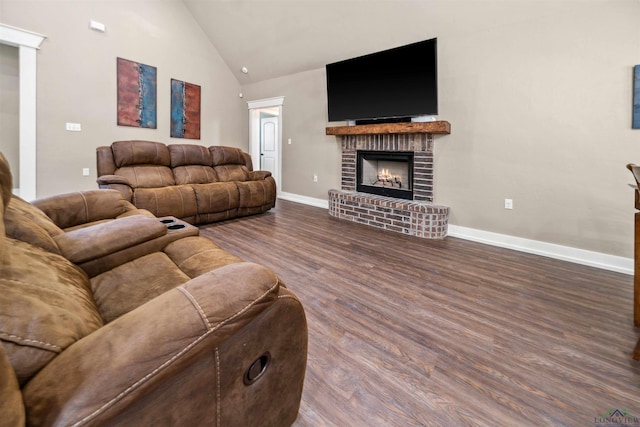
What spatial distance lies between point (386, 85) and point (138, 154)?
11.0ft

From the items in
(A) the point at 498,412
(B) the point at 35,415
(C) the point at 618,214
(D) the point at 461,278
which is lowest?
(A) the point at 498,412

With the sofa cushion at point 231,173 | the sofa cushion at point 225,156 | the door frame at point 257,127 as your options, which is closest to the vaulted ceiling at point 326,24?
the door frame at point 257,127

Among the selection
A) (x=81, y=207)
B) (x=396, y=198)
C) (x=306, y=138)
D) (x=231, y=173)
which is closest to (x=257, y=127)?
(x=306, y=138)

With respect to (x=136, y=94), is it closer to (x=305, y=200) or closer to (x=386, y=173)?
(x=305, y=200)

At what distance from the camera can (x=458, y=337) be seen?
1.64 metres

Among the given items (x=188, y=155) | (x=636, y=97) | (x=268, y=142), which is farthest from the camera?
(x=268, y=142)

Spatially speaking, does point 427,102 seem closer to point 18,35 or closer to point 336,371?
point 336,371

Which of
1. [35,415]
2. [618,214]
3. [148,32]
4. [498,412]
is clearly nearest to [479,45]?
[618,214]

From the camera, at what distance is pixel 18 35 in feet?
12.8

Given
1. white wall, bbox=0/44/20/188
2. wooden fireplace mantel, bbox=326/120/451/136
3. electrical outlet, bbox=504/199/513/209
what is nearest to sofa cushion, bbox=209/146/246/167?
wooden fireplace mantel, bbox=326/120/451/136

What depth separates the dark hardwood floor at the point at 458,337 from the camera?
1.20 meters

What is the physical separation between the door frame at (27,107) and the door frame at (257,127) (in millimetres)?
3463

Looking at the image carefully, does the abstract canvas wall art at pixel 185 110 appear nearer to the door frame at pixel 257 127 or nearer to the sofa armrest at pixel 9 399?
the door frame at pixel 257 127

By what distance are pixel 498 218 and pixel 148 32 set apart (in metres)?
6.37
